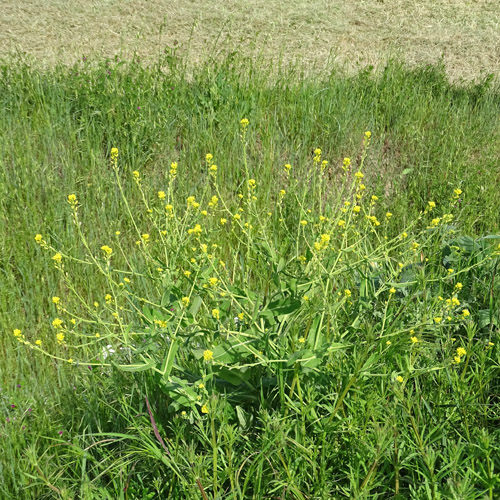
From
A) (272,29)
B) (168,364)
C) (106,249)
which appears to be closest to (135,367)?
(168,364)

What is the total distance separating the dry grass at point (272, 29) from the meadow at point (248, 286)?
2.31 ft

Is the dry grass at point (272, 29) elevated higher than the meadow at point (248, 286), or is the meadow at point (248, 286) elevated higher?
the dry grass at point (272, 29)

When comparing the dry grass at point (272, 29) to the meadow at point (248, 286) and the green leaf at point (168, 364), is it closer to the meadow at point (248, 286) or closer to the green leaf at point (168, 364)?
the meadow at point (248, 286)

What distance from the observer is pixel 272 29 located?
583cm

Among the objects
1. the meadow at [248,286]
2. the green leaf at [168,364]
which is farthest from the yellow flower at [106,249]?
the green leaf at [168,364]

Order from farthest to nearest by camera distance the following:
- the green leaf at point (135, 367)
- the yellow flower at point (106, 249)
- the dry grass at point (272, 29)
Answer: the dry grass at point (272, 29), the yellow flower at point (106, 249), the green leaf at point (135, 367)

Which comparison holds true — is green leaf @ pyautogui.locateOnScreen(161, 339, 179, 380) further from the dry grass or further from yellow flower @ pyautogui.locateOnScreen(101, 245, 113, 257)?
the dry grass

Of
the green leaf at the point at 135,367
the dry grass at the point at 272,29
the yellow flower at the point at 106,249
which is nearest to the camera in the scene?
the green leaf at the point at 135,367

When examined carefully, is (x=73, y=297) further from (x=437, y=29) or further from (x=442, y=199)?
(x=437, y=29)

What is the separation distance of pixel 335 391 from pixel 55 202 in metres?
2.05

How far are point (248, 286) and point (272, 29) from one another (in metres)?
4.27

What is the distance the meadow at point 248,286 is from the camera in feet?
5.68

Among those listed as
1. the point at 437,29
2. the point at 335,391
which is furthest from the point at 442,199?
the point at 437,29

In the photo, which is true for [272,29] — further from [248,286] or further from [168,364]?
[168,364]
